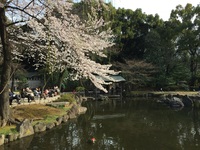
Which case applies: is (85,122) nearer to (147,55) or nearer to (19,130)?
(19,130)

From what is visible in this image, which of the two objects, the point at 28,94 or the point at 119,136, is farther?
the point at 28,94

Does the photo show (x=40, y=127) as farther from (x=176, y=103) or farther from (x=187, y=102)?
(x=187, y=102)

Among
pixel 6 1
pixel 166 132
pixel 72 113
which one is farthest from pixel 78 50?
pixel 72 113

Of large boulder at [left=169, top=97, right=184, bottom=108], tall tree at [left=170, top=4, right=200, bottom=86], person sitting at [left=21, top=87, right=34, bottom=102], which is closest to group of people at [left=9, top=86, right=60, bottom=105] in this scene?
person sitting at [left=21, top=87, right=34, bottom=102]

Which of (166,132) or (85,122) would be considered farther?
(85,122)

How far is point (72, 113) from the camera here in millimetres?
14867

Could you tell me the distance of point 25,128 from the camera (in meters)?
10.0

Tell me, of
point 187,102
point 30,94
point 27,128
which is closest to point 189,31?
point 187,102

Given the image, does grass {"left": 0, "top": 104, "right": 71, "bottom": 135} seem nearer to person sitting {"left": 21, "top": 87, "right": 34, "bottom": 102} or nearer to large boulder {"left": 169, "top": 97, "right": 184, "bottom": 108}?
person sitting {"left": 21, "top": 87, "right": 34, "bottom": 102}

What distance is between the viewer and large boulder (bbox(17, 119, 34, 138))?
973 cm

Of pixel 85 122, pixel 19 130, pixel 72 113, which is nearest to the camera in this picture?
pixel 19 130

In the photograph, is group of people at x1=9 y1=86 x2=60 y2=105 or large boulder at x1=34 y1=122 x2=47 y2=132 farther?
group of people at x1=9 y1=86 x2=60 y2=105

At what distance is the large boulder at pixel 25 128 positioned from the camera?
383 inches

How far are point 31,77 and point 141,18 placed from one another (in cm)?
1751
